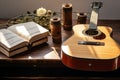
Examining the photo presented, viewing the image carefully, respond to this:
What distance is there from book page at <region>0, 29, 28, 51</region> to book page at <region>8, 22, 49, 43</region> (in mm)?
38

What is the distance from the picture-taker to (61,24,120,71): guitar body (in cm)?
128

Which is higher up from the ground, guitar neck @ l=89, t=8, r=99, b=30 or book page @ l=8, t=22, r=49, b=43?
guitar neck @ l=89, t=8, r=99, b=30

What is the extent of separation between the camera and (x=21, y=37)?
4.79 feet

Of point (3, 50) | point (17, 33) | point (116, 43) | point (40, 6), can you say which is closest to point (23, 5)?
point (40, 6)

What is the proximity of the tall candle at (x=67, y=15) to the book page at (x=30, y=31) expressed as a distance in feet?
0.51

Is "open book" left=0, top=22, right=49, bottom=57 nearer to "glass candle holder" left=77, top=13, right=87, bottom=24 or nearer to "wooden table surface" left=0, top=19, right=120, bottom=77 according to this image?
"wooden table surface" left=0, top=19, right=120, bottom=77

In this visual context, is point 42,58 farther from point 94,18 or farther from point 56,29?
point 94,18

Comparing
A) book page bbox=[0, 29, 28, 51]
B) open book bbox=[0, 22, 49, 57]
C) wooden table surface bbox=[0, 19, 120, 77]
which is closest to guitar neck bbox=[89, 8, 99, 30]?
wooden table surface bbox=[0, 19, 120, 77]

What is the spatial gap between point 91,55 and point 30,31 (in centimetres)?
38

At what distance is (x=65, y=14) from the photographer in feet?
5.10

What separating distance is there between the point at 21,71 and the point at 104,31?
1.68ft

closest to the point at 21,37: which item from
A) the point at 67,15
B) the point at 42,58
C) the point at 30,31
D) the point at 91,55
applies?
the point at 30,31

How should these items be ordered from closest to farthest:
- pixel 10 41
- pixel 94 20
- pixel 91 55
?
pixel 91 55, pixel 10 41, pixel 94 20

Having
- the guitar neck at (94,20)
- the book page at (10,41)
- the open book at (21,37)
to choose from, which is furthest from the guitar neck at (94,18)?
the book page at (10,41)
